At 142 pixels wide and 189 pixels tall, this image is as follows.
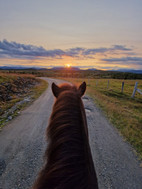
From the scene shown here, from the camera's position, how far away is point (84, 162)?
33.9 inches

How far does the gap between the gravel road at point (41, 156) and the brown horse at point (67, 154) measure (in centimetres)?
190

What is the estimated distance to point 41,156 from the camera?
2.89 m

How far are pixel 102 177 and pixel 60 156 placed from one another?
7.03 feet

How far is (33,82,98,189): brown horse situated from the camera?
0.78 meters

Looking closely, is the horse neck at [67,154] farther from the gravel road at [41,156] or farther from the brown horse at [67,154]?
the gravel road at [41,156]

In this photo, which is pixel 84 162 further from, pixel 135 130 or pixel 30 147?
pixel 135 130

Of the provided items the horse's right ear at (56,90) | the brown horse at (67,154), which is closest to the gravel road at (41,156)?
the brown horse at (67,154)

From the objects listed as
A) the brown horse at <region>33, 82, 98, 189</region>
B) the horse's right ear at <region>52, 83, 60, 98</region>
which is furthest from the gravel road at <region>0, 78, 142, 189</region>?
the horse's right ear at <region>52, 83, 60, 98</region>

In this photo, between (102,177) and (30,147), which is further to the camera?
(30,147)

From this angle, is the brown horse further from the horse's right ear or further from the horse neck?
the horse's right ear

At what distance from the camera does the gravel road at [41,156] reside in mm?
2266

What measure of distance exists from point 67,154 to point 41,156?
8.10 feet

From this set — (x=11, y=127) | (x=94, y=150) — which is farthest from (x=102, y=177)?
(x=11, y=127)

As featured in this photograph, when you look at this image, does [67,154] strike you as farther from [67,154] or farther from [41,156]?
[41,156]
